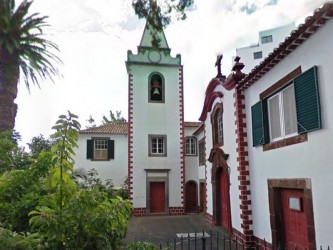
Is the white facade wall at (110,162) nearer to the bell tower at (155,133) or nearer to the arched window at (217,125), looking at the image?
the bell tower at (155,133)

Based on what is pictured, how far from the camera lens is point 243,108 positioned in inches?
366

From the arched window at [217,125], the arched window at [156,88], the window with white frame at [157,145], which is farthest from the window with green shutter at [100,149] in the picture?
the arched window at [217,125]

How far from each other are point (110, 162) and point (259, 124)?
13.6m

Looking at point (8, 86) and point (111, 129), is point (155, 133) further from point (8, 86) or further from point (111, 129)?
point (8, 86)

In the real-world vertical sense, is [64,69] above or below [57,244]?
above

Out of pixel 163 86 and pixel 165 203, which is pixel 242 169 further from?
pixel 163 86

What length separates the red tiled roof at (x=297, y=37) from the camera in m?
5.01

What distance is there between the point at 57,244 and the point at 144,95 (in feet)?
47.2

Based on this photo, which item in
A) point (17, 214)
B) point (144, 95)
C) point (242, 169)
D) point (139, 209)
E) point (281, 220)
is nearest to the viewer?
point (17, 214)

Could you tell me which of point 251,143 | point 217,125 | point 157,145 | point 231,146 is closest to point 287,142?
point 251,143

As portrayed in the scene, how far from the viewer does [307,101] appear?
5793 mm

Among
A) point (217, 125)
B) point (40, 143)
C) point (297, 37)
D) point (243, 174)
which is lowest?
point (243, 174)

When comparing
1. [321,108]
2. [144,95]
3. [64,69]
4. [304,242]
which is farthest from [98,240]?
[144,95]

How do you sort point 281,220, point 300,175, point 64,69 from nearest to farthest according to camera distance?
point 300,175
point 281,220
point 64,69
